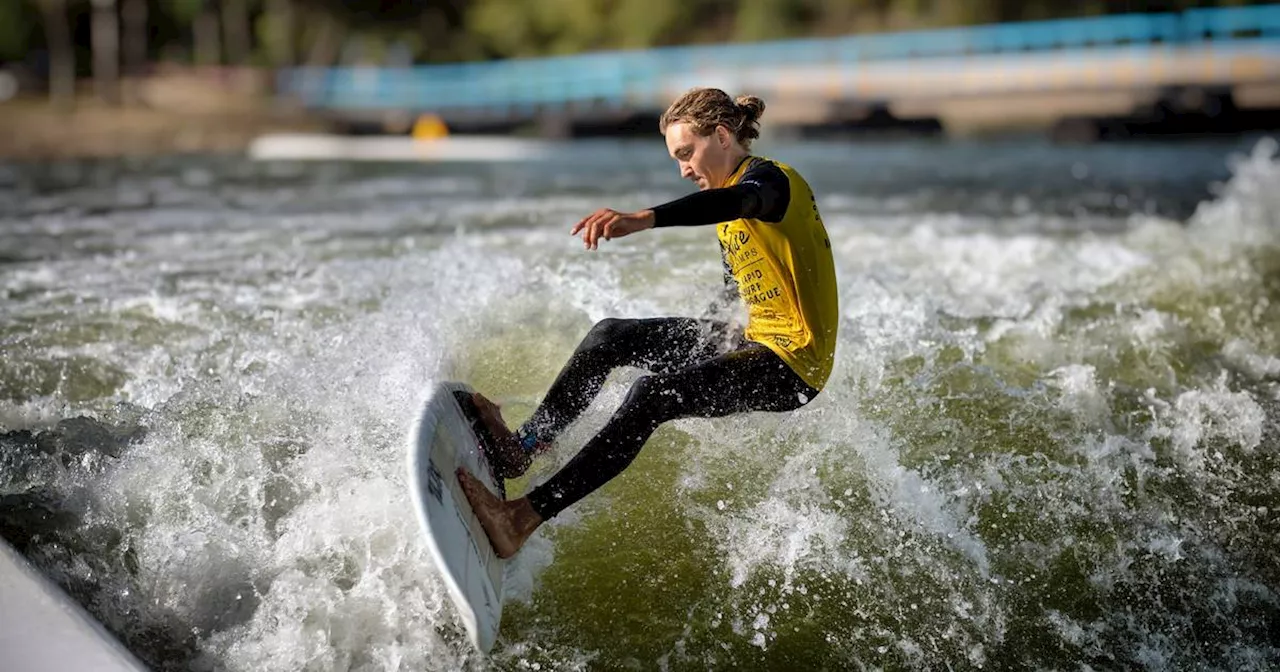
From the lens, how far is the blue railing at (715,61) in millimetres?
29078

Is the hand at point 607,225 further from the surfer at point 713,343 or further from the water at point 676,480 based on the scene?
the water at point 676,480

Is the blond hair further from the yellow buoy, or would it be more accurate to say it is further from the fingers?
the yellow buoy

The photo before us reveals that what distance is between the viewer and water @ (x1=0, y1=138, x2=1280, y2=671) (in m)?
3.66

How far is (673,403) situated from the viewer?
3740 millimetres

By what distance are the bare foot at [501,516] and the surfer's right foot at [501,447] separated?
36 cm

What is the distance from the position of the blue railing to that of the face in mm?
26570

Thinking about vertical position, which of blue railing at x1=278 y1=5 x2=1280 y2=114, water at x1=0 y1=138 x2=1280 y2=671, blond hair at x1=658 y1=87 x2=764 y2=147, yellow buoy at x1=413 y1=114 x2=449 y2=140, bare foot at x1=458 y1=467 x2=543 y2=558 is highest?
blond hair at x1=658 y1=87 x2=764 y2=147

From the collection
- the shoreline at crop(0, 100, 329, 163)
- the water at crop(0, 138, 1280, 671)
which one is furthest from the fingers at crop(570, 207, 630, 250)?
the shoreline at crop(0, 100, 329, 163)

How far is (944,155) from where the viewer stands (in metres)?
21.6

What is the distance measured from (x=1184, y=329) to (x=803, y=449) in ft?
10.0

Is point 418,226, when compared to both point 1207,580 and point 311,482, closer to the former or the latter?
point 311,482

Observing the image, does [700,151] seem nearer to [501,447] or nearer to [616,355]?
[616,355]

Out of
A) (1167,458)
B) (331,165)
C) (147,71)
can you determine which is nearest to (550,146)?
(331,165)

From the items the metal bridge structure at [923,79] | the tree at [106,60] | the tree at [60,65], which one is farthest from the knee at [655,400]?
the tree at [106,60]
